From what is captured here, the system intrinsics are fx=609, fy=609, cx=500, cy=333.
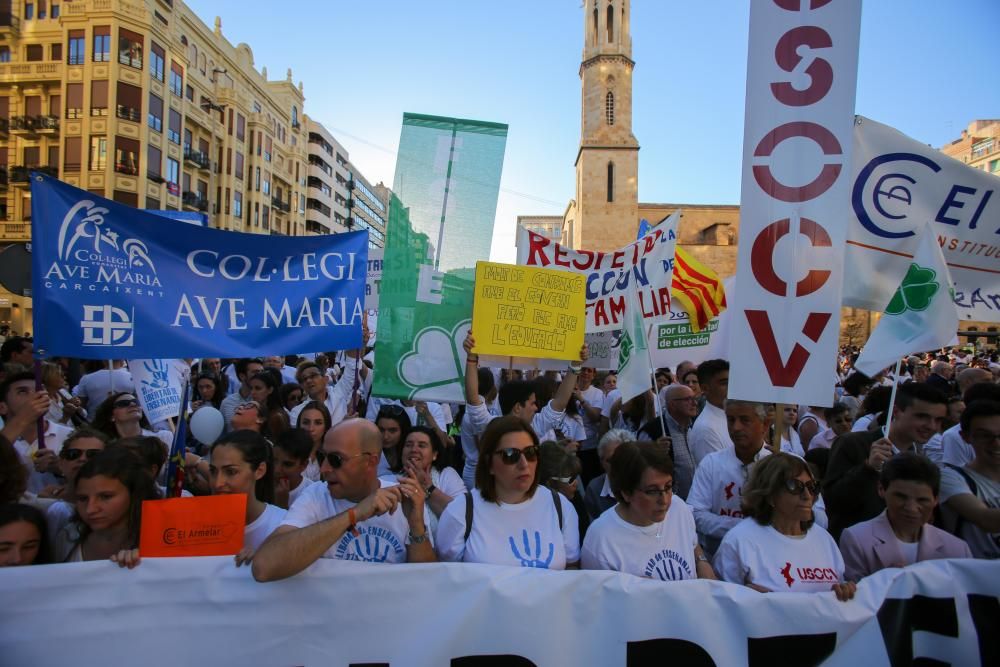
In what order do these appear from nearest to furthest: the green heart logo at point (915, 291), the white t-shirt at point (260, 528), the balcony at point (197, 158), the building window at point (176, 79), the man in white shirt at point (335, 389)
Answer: the white t-shirt at point (260, 528), the green heart logo at point (915, 291), the man in white shirt at point (335, 389), the building window at point (176, 79), the balcony at point (197, 158)

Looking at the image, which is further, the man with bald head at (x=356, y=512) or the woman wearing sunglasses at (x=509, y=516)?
the woman wearing sunglasses at (x=509, y=516)

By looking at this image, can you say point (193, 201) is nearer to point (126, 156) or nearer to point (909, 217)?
point (126, 156)

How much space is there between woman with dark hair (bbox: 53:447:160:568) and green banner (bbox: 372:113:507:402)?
1.50 meters

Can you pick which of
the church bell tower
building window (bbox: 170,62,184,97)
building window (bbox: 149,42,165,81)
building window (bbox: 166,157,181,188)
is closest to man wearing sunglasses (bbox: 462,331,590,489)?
the church bell tower

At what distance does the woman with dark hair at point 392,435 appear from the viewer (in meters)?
4.16

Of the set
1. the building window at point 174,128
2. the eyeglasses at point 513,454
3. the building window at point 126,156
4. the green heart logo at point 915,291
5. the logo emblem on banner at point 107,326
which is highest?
the building window at point 174,128

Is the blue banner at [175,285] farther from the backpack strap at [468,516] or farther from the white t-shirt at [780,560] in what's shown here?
the white t-shirt at [780,560]

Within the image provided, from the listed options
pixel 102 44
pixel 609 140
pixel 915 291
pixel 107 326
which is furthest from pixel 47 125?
pixel 915 291

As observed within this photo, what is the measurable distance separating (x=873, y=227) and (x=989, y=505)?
180cm

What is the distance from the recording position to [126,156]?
1359 inches

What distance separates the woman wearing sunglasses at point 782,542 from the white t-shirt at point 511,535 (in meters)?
0.73

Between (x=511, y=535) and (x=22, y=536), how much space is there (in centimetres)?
202

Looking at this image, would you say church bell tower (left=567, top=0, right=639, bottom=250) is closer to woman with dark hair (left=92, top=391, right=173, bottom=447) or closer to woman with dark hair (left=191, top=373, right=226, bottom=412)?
woman with dark hair (left=191, top=373, right=226, bottom=412)

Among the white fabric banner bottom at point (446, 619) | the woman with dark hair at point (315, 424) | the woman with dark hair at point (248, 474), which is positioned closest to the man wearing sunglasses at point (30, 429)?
the woman with dark hair at point (248, 474)
